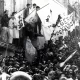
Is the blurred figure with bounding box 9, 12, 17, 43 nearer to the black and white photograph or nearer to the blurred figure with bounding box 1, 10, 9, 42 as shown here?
the black and white photograph

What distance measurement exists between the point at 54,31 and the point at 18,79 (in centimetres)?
244

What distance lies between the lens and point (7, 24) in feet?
25.6

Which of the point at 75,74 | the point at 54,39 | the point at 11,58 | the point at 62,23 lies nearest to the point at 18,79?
the point at 11,58

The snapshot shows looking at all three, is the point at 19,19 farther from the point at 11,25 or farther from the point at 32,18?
the point at 32,18

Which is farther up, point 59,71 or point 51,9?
point 51,9

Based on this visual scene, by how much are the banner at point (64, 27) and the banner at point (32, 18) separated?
0.74 meters

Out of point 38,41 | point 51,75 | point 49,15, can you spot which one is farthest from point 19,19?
point 51,75

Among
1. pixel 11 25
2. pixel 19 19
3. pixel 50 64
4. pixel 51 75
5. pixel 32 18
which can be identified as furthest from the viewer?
pixel 32 18

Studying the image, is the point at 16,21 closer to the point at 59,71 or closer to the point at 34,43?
the point at 34,43

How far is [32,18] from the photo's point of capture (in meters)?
8.28

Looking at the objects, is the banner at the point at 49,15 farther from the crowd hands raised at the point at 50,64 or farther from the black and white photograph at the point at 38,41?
the crowd hands raised at the point at 50,64

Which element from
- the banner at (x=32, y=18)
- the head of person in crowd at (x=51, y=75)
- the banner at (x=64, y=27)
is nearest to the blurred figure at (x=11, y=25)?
the banner at (x=32, y=18)

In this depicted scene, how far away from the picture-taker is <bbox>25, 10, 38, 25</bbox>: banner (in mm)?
8188

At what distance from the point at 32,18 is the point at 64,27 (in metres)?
1.09
